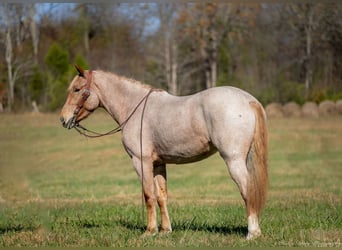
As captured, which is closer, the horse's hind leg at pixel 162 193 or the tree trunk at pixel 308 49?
the horse's hind leg at pixel 162 193

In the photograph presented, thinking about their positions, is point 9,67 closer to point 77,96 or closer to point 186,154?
point 77,96

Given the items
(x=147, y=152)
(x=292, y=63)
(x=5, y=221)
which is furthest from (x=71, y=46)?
(x=147, y=152)

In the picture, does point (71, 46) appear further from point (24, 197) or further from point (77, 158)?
point (24, 197)

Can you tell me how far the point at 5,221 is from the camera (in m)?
8.70

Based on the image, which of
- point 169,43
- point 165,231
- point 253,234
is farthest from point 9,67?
point 253,234

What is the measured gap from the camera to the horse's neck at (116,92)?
7.64 meters

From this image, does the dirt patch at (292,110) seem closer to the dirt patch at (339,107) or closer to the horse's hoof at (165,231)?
the dirt patch at (339,107)

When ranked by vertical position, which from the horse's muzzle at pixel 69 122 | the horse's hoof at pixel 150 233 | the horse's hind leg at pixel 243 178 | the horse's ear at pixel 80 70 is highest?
the horse's ear at pixel 80 70

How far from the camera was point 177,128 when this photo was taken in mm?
6801

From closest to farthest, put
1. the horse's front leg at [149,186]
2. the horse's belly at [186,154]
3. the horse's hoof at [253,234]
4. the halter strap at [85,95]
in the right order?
1. the horse's hoof at [253,234]
2. the horse's belly at [186,154]
3. the horse's front leg at [149,186]
4. the halter strap at [85,95]

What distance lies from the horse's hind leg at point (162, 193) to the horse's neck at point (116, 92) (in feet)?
2.77

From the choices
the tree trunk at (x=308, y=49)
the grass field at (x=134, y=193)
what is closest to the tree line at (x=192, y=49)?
the tree trunk at (x=308, y=49)

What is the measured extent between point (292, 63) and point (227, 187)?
15.7 metres

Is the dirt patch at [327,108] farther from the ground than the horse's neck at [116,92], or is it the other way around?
the horse's neck at [116,92]
